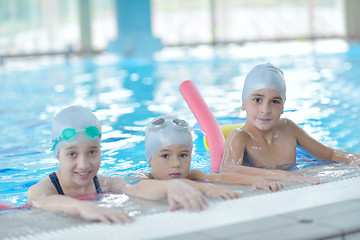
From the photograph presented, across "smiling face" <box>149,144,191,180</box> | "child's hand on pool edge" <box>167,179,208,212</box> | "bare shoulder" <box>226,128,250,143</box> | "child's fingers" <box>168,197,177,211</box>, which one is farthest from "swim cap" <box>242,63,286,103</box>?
"child's fingers" <box>168,197,177,211</box>

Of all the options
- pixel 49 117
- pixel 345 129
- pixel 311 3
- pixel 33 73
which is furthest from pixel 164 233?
pixel 311 3

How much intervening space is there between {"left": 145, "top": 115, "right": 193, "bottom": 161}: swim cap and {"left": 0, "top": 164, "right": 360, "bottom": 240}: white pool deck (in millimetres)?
816

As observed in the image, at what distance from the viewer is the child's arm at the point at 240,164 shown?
124 inches

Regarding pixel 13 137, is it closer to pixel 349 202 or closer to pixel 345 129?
pixel 345 129

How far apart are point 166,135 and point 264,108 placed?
2.41 feet

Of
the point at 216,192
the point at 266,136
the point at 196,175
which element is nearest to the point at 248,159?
the point at 266,136

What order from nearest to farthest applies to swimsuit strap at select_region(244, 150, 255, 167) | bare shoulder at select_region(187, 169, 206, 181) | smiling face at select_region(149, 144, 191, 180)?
smiling face at select_region(149, 144, 191, 180), bare shoulder at select_region(187, 169, 206, 181), swimsuit strap at select_region(244, 150, 255, 167)

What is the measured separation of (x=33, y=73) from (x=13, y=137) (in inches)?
424

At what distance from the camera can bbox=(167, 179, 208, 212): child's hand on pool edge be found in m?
2.49

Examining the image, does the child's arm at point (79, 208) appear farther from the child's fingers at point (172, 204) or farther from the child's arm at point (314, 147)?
the child's arm at point (314, 147)

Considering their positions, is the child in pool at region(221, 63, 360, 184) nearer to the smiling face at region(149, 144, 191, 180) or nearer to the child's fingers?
the smiling face at region(149, 144, 191, 180)

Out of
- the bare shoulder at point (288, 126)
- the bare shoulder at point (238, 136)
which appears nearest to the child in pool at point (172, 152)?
the bare shoulder at point (238, 136)

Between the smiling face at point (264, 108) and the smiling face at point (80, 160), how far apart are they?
120cm

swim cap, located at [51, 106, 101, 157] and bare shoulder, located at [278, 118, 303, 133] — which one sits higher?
swim cap, located at [51, 106, 101, 157]
